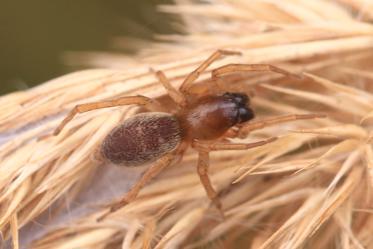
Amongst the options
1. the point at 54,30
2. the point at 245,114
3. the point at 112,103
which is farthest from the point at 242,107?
the point at 54,30

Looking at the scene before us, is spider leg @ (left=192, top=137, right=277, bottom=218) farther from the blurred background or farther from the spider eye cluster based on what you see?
the blurred background

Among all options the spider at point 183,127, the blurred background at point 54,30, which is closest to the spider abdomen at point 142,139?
the spider at point 183,127

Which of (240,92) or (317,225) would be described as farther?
(240,92)

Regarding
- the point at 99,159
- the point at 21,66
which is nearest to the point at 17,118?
the point at 99,159

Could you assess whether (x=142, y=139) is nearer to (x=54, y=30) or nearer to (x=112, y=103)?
(x=112, y=103)

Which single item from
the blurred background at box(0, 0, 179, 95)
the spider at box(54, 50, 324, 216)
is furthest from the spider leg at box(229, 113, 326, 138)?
the blurred background at box(0, 0, 179, 95)

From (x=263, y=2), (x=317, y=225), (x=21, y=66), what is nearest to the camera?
(x=317, y=225)

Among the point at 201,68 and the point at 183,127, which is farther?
the point at 183,127

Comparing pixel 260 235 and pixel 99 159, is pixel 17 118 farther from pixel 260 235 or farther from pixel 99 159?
pixel 260 235
